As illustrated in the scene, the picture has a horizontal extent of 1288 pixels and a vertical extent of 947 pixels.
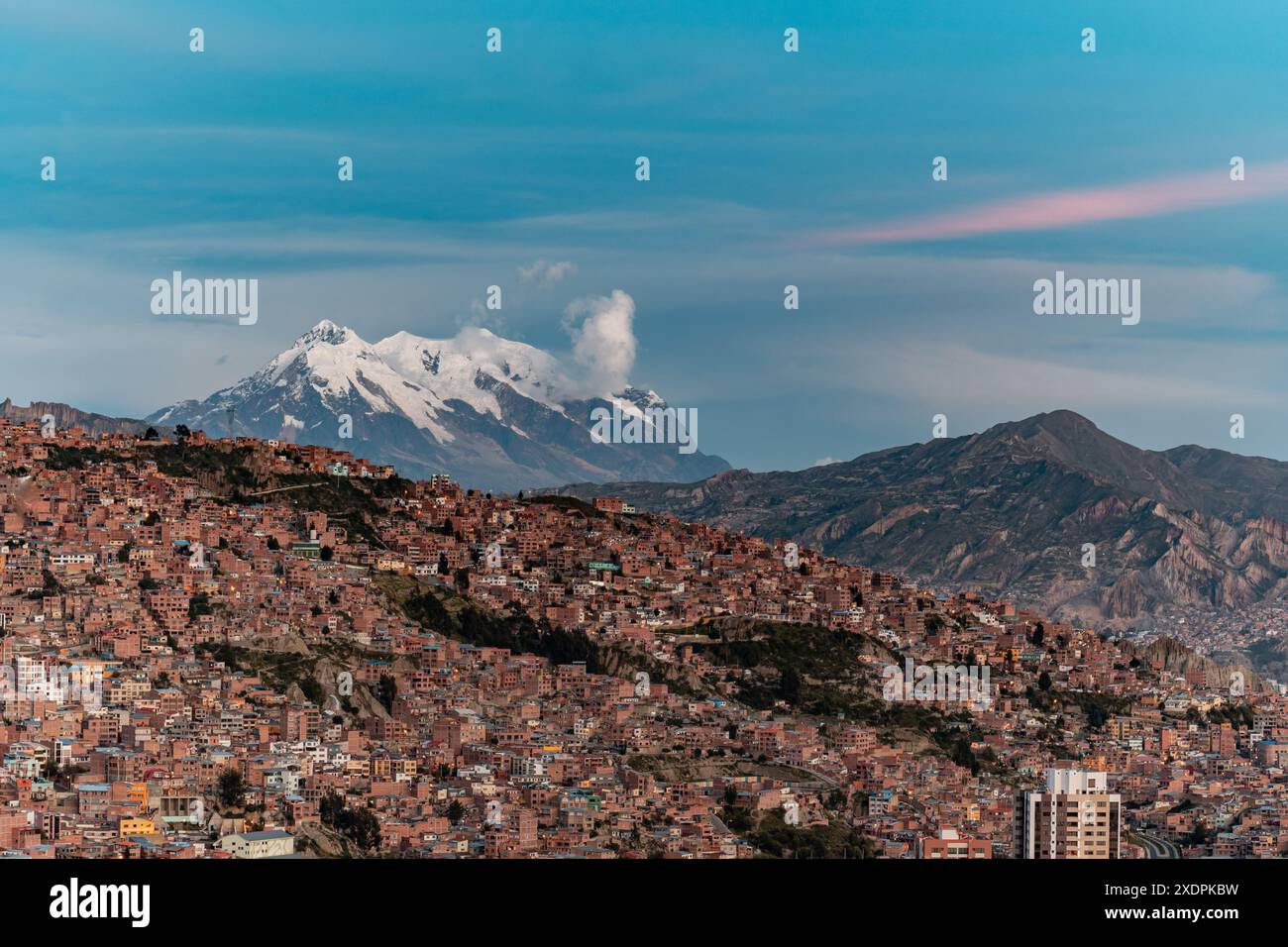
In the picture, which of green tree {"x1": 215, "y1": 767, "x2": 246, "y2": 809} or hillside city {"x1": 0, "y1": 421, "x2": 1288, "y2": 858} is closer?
green tree {"x1": 215, "y1": 767, "x2": 246, "y2": 809}

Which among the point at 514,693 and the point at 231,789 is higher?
the point at 514,693

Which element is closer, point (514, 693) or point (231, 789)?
point (231, 789)

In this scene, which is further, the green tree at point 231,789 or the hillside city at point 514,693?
the hillside city at point 514,693
